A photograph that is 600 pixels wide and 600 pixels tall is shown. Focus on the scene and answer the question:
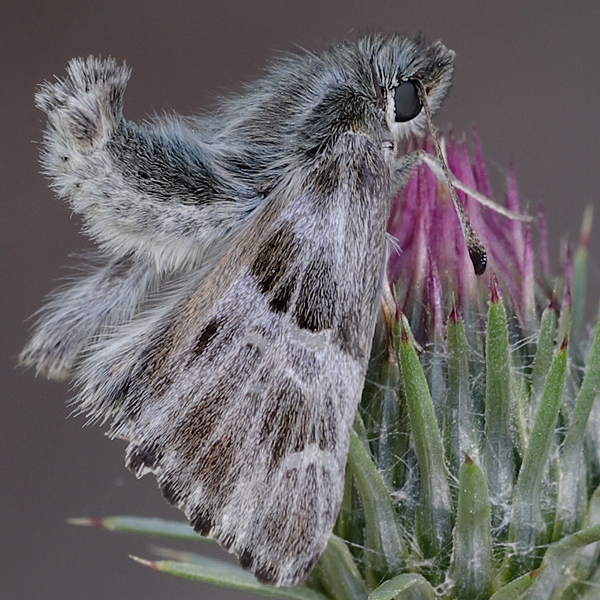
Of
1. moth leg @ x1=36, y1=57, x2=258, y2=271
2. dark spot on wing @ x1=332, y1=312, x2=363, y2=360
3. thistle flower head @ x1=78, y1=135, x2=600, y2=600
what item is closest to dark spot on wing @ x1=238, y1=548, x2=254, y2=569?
thistle flower head @ x1=78, y1=135, x2=600, y2=600

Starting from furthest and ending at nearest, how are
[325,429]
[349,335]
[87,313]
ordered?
[87,313] → [349,335] → [325,429]

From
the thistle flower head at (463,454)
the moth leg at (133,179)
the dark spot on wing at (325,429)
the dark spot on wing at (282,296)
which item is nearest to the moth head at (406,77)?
the thistle flower head at (463,454)

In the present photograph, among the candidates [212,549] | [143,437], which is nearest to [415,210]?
[143,437]

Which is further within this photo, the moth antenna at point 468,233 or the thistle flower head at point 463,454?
the moth antenna at point 468,233

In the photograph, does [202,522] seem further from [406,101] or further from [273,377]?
[406,101]

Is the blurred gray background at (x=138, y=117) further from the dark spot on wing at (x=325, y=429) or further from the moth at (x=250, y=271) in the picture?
the dark spot on wing at (x=325, y=429)

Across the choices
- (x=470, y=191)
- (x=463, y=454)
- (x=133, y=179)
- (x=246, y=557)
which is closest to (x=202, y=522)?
(x=246, y=557)

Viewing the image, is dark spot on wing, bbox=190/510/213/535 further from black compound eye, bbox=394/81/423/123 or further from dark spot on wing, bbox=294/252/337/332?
black compound eye, bbox=394/81/423/123
